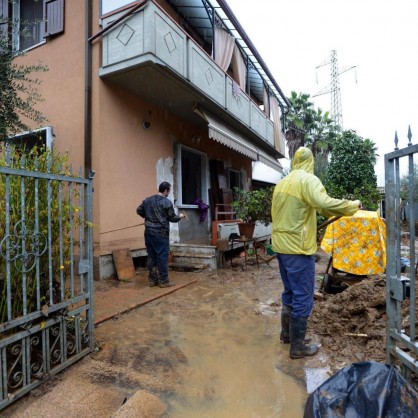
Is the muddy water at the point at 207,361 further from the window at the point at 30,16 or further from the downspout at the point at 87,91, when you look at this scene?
the window at the point at 30,16

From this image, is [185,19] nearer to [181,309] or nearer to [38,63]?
[38,63]

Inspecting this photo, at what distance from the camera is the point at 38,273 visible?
2.28 m

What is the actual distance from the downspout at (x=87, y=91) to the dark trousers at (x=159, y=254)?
1.75 m

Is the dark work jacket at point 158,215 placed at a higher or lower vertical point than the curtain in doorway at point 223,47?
lower

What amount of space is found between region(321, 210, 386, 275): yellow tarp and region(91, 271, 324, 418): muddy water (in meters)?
1.19

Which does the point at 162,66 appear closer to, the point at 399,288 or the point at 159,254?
the point at 159,254

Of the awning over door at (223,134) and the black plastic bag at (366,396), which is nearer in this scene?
the black plastic bag at (366,396)

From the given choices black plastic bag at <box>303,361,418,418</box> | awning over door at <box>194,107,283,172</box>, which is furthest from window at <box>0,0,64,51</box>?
black plastic bag at <box>303,361,418,418</box>

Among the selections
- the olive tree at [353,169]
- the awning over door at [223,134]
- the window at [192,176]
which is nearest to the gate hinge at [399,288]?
the awning over door at [223,134]

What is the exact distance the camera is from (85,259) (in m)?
2.82

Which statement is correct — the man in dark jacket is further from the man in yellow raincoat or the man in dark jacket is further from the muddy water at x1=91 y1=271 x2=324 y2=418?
the man in yellow raincoat

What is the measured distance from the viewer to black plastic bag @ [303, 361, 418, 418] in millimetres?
1460

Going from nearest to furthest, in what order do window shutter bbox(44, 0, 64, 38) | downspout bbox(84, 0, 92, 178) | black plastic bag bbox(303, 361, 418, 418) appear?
black plastic bag bbox(303, 361, 418, 418)
downspout bbox(84, 0, 92, 178)
window shutter bbox(44, 0, 64, 38)

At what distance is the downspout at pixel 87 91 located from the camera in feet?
18.7
